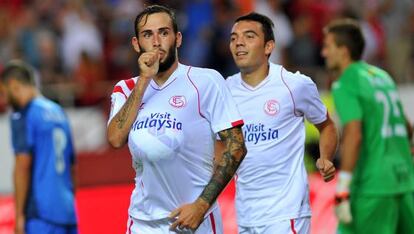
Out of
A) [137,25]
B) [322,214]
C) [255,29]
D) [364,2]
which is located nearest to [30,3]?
[364,2]

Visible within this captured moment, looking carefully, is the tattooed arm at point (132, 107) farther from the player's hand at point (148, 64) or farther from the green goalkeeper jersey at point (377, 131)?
the green goalkeeper jersey at point (377, 131)

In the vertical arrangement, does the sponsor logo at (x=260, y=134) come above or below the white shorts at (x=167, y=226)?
above

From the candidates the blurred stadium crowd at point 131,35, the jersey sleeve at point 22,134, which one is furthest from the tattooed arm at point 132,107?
the blurred stadium crowd at point 131,35

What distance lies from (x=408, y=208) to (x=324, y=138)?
30.8 inches

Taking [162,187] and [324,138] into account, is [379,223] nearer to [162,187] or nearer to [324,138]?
[324,138]

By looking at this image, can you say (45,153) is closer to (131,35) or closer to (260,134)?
(260,134)

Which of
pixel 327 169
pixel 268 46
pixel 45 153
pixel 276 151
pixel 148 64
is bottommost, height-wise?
pixel 45 153

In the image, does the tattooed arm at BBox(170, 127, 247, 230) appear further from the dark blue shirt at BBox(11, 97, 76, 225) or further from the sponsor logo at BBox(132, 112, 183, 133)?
the dark blue shirt at BBox(11, 97, 76, 225)

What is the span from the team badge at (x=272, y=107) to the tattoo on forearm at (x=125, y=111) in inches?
66.1

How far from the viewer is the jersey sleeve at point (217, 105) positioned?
700 cm

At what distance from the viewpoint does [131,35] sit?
17.9 m

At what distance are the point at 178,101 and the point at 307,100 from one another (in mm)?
1694

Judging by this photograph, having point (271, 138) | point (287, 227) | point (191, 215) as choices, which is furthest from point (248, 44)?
point (191, 215)

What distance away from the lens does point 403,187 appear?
8508 mm
